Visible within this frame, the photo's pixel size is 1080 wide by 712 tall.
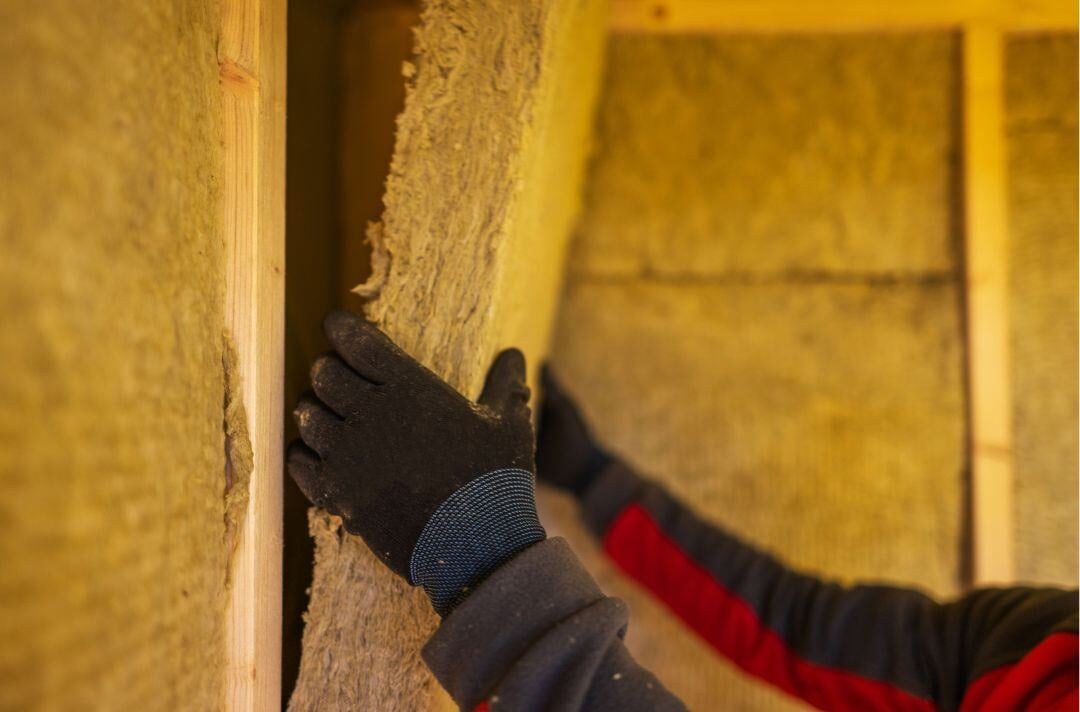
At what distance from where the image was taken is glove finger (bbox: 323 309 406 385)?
59 centimetres

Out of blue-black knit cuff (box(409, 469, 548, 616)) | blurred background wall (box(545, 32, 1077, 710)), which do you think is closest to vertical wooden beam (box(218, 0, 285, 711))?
blue-black knit cuff (box(409, 469, 548, 616))

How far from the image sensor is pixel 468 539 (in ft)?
1.94

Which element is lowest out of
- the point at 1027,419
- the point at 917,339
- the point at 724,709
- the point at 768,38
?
the point at 724,709

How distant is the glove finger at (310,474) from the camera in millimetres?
600

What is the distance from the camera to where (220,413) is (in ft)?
1.81

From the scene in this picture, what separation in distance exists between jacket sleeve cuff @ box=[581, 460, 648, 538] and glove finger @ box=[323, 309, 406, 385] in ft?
1.98

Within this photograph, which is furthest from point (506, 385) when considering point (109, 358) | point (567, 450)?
point (567, 450)

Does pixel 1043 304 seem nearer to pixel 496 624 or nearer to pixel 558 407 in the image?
pixel 558 407

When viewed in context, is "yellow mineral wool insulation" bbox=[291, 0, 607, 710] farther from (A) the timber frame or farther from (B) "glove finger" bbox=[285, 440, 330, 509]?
(A) the timber frame

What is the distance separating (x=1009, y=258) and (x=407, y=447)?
3.63 ft

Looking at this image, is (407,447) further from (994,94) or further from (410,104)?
(994,94)

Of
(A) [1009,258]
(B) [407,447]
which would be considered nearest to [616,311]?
(A) [1009,258]

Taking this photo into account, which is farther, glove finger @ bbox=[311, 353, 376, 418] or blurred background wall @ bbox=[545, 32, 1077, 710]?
blurred background wall @ bbox=[545, 32, 1077, 710]

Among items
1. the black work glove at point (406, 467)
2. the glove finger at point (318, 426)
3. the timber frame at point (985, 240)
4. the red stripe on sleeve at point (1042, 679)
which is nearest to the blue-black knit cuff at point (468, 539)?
the black work glove at point (406, 467)
